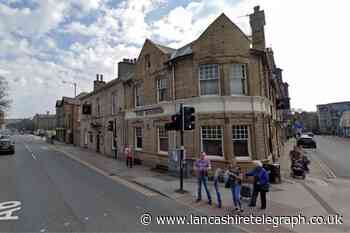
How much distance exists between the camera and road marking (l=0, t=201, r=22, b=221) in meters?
6.91

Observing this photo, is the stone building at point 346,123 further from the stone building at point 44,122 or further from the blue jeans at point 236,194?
the stone building at point 44,122

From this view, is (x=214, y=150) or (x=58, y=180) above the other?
(x=214, y=150)

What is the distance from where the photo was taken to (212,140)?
13391 mm

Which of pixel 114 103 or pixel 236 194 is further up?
pixel 114 103

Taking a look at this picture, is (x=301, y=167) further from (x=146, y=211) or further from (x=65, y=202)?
(x=65, y=202)

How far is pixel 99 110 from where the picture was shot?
27.8m

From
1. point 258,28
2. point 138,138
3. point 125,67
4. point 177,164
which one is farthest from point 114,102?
point 258,28

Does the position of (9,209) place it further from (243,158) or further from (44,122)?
(44,122)

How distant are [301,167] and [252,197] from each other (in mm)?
6951

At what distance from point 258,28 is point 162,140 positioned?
10.4 meters

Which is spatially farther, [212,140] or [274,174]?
[212,140]

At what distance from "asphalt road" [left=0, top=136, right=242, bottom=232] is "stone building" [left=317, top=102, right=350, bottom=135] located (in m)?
84.7

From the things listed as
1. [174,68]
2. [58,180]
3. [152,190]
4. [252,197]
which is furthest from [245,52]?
[58,180]

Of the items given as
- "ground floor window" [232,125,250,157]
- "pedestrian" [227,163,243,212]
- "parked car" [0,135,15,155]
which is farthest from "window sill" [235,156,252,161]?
"parked car" [0,135,15,155]
